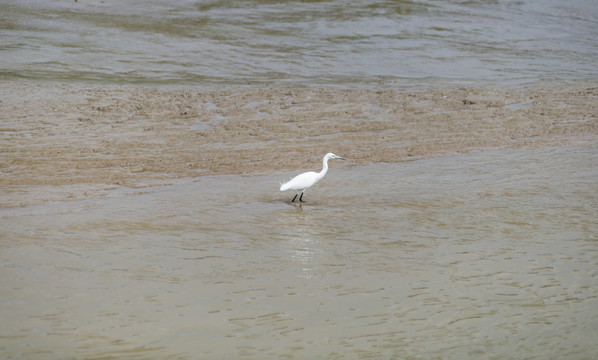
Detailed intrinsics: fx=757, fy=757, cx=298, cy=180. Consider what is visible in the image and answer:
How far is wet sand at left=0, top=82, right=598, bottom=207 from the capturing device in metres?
12.4

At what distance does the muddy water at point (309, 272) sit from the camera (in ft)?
18.8

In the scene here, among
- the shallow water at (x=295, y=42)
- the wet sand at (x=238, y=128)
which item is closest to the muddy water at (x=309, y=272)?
Answer: the wet sand at (x=238, y=128)

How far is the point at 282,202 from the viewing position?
35.3ft

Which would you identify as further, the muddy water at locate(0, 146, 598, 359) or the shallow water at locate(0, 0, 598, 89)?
the shallow water at locate(0, 0, 598, 89)

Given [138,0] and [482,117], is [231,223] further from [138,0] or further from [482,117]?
[138,0]

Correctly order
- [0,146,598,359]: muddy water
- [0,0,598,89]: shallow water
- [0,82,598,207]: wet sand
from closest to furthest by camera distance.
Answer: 1. [0,146,598,359]: muddy water
2. [0,82,598,207]: wet sand
3. [0,0,598,89]: shallow water

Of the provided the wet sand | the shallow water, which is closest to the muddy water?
the wet sand

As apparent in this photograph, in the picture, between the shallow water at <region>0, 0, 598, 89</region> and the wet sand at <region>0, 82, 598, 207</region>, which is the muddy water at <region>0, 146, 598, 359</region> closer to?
the wet sand at <region>0, 82, 598, 207</region>

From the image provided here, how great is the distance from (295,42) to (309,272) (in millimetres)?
18435

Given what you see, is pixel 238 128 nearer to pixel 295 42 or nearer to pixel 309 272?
pixel 309 272

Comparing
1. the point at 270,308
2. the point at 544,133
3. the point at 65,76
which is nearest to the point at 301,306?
the point at 270,308

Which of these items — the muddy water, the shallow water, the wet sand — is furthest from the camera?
the shallow water

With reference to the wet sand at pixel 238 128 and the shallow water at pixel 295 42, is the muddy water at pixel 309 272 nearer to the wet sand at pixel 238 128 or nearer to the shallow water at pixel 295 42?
the wet sand at pixel 238 128

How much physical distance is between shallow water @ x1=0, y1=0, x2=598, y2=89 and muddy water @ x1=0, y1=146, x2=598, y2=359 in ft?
31.5
